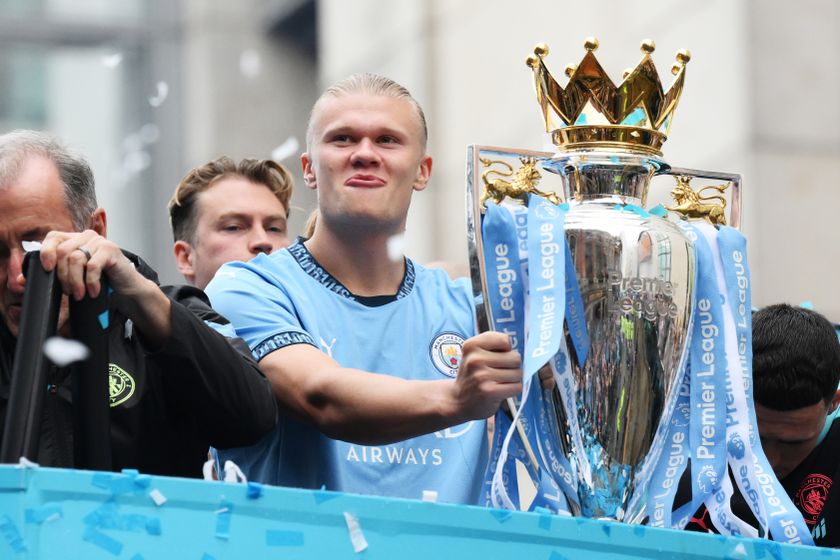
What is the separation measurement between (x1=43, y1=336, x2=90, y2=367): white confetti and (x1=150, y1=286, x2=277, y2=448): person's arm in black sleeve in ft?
0.63

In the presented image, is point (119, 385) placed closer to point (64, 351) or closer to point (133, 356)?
point (133, 356)

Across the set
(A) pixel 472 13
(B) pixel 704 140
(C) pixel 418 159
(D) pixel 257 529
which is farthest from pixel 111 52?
(D) pixel 257 529

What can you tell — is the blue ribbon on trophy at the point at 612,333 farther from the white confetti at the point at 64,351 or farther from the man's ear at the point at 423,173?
the white confetti at the point at 64,351

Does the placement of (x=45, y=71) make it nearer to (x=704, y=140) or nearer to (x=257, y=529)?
(x=704, y=140)

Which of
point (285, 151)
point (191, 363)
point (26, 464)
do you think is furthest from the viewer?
point (285, 151)

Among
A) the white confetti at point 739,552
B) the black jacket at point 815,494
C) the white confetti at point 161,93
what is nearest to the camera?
the white confetti at point 739,552

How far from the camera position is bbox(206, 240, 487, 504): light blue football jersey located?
2.72m

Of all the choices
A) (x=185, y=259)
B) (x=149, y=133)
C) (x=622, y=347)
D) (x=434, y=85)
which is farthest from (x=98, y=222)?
(x=149, y=133)

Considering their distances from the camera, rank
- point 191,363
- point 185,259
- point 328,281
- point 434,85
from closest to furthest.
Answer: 1. point 191,363
2. point 328,281
3. point 185,259
4. point 434,85

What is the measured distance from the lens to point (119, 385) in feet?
8.06

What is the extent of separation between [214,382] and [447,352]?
23.1 inches

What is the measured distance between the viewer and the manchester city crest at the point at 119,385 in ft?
8.03

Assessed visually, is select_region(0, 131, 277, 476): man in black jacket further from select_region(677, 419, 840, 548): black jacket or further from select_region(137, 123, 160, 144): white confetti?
select_region(137, 123, 160, 144): white confetti

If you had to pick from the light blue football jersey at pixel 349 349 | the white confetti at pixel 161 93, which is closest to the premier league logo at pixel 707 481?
the light blue football jersey at pixel 349 349
